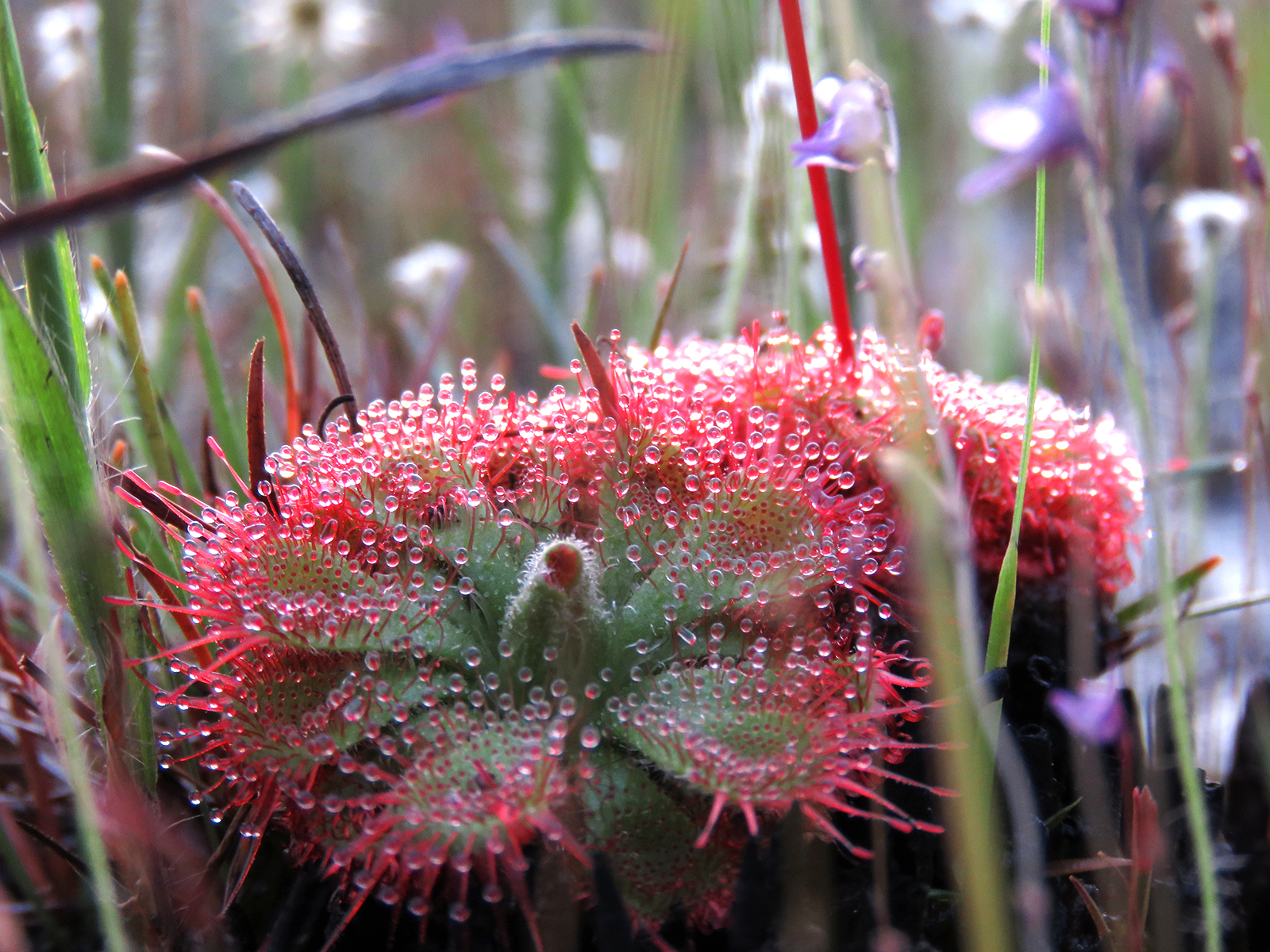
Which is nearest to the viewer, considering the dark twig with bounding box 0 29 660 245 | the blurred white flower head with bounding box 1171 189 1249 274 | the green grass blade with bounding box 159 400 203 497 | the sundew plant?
the dark twig with bounding box 0 29 660 245

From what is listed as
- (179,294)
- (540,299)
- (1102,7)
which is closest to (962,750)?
(1102,7)

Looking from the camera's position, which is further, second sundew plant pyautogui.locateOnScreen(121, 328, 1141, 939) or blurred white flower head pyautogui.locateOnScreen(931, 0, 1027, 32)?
blurred white flower head pyautogui.locateOnScreen(931, 0, 1027, 32)

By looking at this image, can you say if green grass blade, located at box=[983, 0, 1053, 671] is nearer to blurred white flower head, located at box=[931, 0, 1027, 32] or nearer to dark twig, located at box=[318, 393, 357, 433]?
dark twig, located at box=[318, 393, 357, 433]

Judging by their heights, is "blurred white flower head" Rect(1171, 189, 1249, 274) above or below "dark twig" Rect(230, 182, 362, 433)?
above

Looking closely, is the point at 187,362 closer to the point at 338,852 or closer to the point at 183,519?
the point at 183,519

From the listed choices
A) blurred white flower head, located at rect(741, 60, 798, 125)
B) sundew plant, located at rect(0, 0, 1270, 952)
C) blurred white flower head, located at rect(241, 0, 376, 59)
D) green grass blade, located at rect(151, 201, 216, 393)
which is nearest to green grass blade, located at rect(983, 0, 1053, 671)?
sundew plant, located at rect(0, 0, 1270, 952)

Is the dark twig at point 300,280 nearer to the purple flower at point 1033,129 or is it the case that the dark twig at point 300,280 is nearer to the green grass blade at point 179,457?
the green grass blade at point 179,457

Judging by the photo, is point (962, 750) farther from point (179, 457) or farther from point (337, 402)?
point (179, 457)

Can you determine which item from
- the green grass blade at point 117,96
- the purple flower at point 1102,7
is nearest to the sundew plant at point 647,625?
the purple flower at point 1102,7
